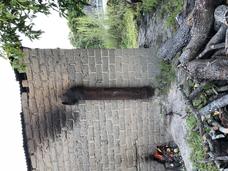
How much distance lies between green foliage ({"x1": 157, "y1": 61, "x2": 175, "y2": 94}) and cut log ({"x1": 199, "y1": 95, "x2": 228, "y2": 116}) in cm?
221

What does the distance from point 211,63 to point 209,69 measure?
0.41ft

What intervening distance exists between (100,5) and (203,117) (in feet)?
36.2

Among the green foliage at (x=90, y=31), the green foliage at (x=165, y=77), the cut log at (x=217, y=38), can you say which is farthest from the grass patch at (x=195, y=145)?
the green foliage at (x=90, y=31)

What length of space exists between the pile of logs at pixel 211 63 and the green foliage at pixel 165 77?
162cm

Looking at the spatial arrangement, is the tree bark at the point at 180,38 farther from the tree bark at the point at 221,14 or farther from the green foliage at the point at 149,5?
the green foliage at the point at 149,5

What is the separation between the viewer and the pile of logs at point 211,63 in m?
6.81

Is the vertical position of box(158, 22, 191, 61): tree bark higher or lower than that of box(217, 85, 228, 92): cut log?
higher

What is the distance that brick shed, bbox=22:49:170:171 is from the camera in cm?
992

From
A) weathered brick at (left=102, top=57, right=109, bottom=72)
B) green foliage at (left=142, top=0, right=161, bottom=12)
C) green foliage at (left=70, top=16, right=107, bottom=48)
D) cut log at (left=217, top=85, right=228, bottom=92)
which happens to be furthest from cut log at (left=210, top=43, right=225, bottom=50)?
green foliage at (left=70, top=16, right=107, bottom=48)

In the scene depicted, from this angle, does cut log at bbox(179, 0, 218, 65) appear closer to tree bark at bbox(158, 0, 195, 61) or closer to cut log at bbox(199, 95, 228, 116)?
tree bark at bbox(158, 0, 195, 61)

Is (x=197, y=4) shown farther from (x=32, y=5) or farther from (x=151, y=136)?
(x=151, y=136)

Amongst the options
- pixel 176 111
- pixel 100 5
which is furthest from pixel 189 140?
pixel 100 5

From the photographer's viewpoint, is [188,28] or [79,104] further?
[79,104]

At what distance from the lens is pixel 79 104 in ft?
33.1
